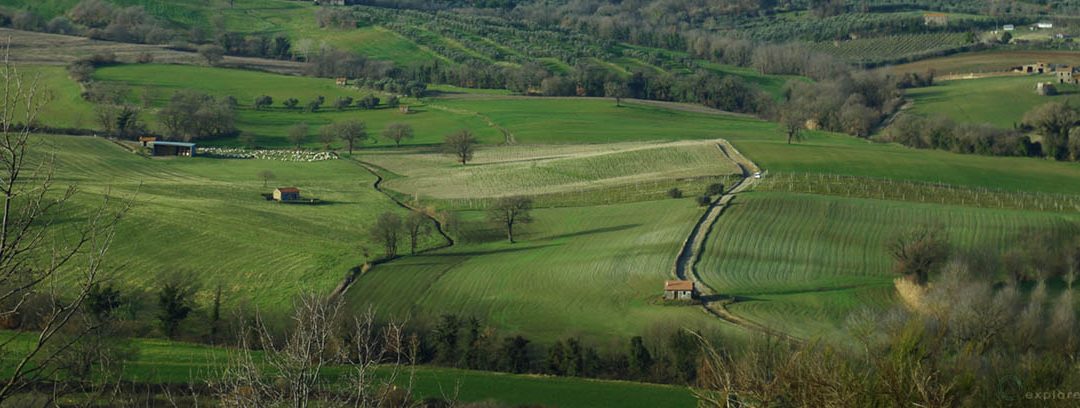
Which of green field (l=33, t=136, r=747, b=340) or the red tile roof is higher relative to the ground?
the red tile roof

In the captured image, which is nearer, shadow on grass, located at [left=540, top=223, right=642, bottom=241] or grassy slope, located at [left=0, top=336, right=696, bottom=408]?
grassy slope, located at [left=0, top=336, right=696, bottom=408]

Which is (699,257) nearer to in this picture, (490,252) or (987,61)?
(490,252)

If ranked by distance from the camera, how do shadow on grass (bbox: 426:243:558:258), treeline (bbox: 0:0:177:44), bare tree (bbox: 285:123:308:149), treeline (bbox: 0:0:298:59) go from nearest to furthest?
shadow on grass (bbox: 426:243:558:258), bare tree (bbox: 285:123:308:149), treeline (bbox: 0:0:177:44), treeline (bbox: 0:0:298:59)

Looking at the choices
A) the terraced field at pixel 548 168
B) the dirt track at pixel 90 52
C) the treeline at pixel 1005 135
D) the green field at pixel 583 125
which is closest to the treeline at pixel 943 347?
the green field at pixel 583 125

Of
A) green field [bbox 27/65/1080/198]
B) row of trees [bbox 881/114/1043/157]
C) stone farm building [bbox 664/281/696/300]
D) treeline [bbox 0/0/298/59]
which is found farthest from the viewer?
treeline [bbox 0/0/298/59]

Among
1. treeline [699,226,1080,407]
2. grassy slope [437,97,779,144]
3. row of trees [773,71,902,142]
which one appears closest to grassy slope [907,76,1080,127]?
row of trees [773,71,902,142]

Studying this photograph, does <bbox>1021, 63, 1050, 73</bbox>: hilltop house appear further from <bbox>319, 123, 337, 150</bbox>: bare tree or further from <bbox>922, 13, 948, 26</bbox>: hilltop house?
<bbox>319, 123, 337, 150</bbox>: bare tree

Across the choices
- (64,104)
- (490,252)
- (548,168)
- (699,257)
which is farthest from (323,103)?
(699,257)
